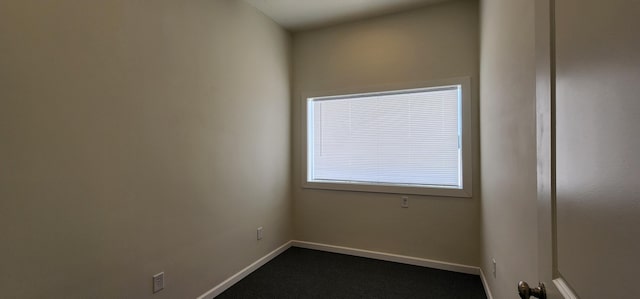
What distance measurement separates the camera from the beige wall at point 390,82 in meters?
2.91

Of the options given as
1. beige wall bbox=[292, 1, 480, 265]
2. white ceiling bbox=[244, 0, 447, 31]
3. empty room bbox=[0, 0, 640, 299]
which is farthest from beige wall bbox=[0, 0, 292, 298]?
beige wall bbox=[292, 1, 480, 265]

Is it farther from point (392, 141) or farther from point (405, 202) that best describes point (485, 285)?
point (392, 141)

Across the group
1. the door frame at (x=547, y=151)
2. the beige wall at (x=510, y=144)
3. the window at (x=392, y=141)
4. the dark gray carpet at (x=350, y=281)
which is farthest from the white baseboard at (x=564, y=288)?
the window at (x=392, y=141)

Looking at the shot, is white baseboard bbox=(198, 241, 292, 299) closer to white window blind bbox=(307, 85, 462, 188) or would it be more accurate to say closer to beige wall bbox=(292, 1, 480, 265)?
beige wall bbox=(292, 1, 480, 265)

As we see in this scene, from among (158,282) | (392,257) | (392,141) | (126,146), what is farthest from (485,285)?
(126,146)

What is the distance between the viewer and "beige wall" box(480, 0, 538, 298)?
1.20m

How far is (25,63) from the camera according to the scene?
136 cm

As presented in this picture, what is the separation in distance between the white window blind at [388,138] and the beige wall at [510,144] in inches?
24.1

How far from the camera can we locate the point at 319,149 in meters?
3.65

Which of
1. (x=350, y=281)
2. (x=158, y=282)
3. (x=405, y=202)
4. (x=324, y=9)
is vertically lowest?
(x=350, y=281)

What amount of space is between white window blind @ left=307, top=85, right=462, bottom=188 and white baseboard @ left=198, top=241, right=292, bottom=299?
37.5 inches

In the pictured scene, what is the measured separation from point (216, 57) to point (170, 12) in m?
0.50

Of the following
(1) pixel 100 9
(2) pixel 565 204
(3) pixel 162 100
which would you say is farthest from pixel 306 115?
(2) pixel 565 204

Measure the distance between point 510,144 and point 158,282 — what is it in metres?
2.41
